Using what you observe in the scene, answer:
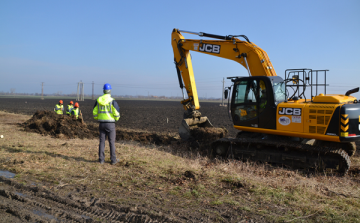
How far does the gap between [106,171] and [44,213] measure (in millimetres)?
2366

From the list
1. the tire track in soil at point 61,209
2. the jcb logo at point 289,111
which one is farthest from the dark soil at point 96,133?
the tire track in soil at point 61,209

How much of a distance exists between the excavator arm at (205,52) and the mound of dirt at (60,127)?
4802 millimetres

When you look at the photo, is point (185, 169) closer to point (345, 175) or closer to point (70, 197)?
point (70, 197)

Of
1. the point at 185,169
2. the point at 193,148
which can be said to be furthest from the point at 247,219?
the point at 193,148

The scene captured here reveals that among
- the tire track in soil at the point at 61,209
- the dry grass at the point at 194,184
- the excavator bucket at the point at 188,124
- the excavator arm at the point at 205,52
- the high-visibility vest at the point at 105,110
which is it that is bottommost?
the tire track in soil at the point at 61,209

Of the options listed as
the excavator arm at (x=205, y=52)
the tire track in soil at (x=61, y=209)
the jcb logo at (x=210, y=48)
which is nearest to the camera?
the tire track in soil at (x=61, y=209)

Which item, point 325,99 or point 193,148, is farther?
point 193,148

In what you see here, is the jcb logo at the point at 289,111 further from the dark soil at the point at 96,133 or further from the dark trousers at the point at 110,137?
the dark trousers at the point at 110,137

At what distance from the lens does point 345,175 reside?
7270 millimetres

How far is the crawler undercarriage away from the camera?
7336 millimetres

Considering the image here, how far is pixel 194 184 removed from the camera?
593 centimetres

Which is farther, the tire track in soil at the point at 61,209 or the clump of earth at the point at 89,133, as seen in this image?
the clump of earth at the point at 89,133

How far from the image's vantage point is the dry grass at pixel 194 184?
4.75m

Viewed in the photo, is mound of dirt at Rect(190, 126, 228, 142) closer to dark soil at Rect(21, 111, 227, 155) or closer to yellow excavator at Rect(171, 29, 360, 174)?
→ dark soil at Rect(21, 111, 227, 155)
